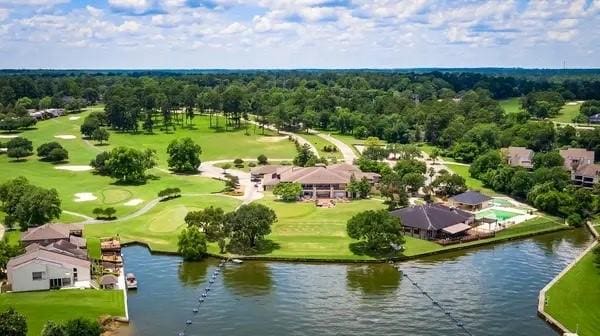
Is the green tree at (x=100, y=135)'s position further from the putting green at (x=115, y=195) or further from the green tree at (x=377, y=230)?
the green tree at (x=377, y=230)

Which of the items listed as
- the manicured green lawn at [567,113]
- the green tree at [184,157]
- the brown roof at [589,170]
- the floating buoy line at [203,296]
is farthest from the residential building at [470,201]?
the manicured green lawn at [567,113]

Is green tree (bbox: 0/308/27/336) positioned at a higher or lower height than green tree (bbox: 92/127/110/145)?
lower

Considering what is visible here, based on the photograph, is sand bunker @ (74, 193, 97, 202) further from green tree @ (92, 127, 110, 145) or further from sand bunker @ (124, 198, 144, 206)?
green tree @ (92, 127, 110, 145)

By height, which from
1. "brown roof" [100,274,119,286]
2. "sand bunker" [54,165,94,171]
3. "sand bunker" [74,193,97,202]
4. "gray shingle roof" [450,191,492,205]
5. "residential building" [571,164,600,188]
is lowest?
"brown roof" [100,274,119,286]

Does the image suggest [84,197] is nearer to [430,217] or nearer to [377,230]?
[377,230]

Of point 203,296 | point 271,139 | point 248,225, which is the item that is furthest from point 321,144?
point 203,296

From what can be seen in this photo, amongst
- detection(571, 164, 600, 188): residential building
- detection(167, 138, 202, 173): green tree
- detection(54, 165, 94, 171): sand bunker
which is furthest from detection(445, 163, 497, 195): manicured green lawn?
detection(54, 165, 94, 171): sand bunker
